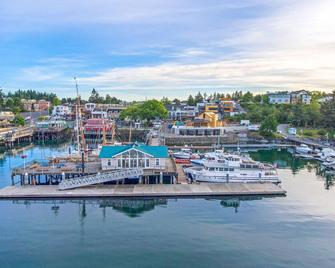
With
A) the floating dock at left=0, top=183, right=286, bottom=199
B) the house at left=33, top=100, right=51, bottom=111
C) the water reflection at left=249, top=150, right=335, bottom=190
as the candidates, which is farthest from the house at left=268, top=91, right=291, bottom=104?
the floating dock at left=0, top=183, right=286, bottom=199

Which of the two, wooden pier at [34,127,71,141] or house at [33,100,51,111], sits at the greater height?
house at [33,100,51,111]

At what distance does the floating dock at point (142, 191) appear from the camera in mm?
32656

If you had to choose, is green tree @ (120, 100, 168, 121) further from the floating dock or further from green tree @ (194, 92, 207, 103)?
the floating dock

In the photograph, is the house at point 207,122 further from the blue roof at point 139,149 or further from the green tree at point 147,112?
the blue roof at point 139,149

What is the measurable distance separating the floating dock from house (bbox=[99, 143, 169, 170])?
A: 2890mm

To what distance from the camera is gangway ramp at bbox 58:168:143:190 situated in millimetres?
34403

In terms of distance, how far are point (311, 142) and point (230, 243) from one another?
168 ft

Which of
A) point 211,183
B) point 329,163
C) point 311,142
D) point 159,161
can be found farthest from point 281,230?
point 311,142

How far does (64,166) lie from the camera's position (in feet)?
131

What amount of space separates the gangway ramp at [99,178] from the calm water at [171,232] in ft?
8.91

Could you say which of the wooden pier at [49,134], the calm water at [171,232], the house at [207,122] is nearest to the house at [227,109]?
the house at [207,122]

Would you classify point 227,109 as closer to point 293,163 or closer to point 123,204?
point 293,163

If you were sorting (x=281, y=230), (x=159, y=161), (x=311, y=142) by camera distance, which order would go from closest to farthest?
(x=281, y=230)
(x=159, y=161)
(x=311, y=142)

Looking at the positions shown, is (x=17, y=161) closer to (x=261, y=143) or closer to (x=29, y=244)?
(x=29, y=244)
